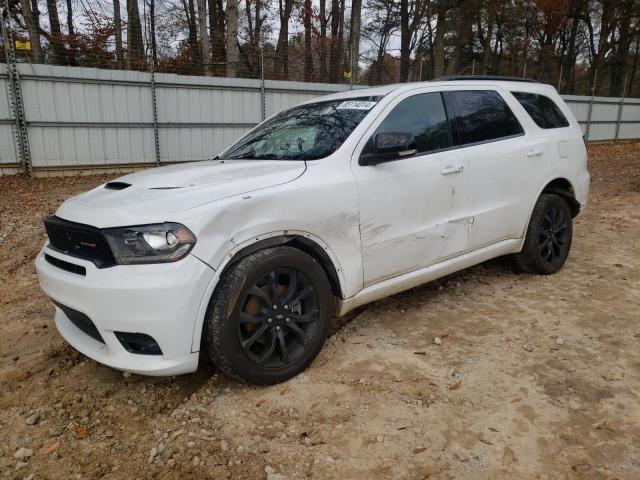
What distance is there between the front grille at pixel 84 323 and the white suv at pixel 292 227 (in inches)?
0.5

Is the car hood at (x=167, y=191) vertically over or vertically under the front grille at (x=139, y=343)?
over

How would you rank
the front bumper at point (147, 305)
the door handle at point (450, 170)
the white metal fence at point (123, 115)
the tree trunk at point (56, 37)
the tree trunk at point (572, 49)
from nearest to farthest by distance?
the front bumper at point (147, 305)
the door handle at point (450, 170)
the white metal fence at point (123, 115)
the tree trunk at point (56, 37)
the tree trunk at point (572, 49)

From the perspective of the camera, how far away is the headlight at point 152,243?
7.56ft

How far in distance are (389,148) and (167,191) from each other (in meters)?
1.34

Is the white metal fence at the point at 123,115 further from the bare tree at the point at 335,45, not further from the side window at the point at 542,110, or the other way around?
the side window at the point at 542,110

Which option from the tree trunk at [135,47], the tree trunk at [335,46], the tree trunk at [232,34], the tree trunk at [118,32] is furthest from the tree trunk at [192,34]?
the tree trunk at [335,46]

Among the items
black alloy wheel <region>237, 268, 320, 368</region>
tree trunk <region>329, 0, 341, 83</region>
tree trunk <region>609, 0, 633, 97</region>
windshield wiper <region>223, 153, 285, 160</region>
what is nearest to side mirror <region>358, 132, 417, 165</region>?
windshield wiper <region>223, 153, 285, 160</region>

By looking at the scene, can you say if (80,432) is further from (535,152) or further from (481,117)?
(535,152)

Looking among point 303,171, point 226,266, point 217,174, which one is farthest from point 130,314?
point 303,171

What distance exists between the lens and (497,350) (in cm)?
315

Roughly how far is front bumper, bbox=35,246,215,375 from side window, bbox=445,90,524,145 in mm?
2344

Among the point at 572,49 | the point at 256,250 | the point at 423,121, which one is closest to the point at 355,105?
the point at 423,121

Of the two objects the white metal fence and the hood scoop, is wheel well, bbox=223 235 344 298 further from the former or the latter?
the white metal fence

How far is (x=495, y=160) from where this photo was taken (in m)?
3.79
